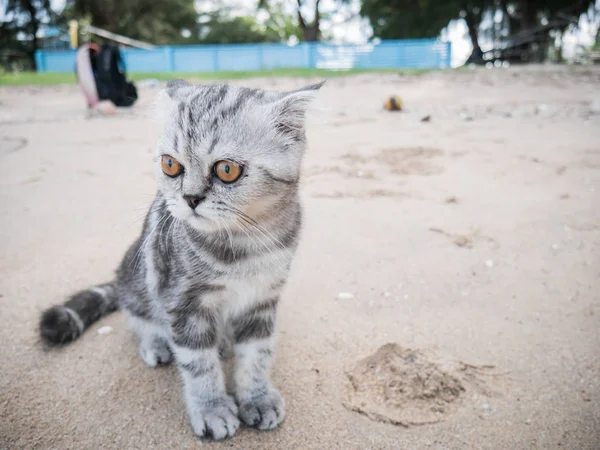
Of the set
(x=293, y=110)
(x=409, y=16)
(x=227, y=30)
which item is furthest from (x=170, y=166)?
(x=227, y=30)

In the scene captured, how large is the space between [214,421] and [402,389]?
→ 85 centimetres

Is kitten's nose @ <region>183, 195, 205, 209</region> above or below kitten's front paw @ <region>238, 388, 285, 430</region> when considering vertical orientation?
above

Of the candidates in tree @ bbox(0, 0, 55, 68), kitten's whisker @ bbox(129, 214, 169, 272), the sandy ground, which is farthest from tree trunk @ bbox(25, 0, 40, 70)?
kitten's whisker @ bbox(129, 214, 169, 272)

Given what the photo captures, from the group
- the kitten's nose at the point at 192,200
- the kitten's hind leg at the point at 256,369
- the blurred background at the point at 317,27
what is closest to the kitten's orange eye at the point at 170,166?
the kitten's nose at the point at 192,200

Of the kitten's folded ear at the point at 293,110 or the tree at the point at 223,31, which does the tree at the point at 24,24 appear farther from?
the kitten's folded ear at the point at 293,110

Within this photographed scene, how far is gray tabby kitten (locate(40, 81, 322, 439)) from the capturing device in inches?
65.2

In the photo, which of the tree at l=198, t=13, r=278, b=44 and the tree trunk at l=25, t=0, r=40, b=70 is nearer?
the tree trunk at l=25, t=0, r=40, b=70

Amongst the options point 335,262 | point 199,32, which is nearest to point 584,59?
point 335,262

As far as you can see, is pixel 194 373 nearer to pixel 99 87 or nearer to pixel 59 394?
pixel 59 394

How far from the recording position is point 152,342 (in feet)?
7.23

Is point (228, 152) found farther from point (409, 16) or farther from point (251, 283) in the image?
point (409, 16)

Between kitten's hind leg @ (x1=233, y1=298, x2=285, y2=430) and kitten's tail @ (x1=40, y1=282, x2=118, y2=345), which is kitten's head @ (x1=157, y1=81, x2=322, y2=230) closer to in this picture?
kitten's hind leg @ (x1=233, y1=298, x2=285, y2=430)

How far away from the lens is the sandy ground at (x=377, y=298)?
185 centimetres

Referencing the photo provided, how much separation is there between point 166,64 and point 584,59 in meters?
17.0
